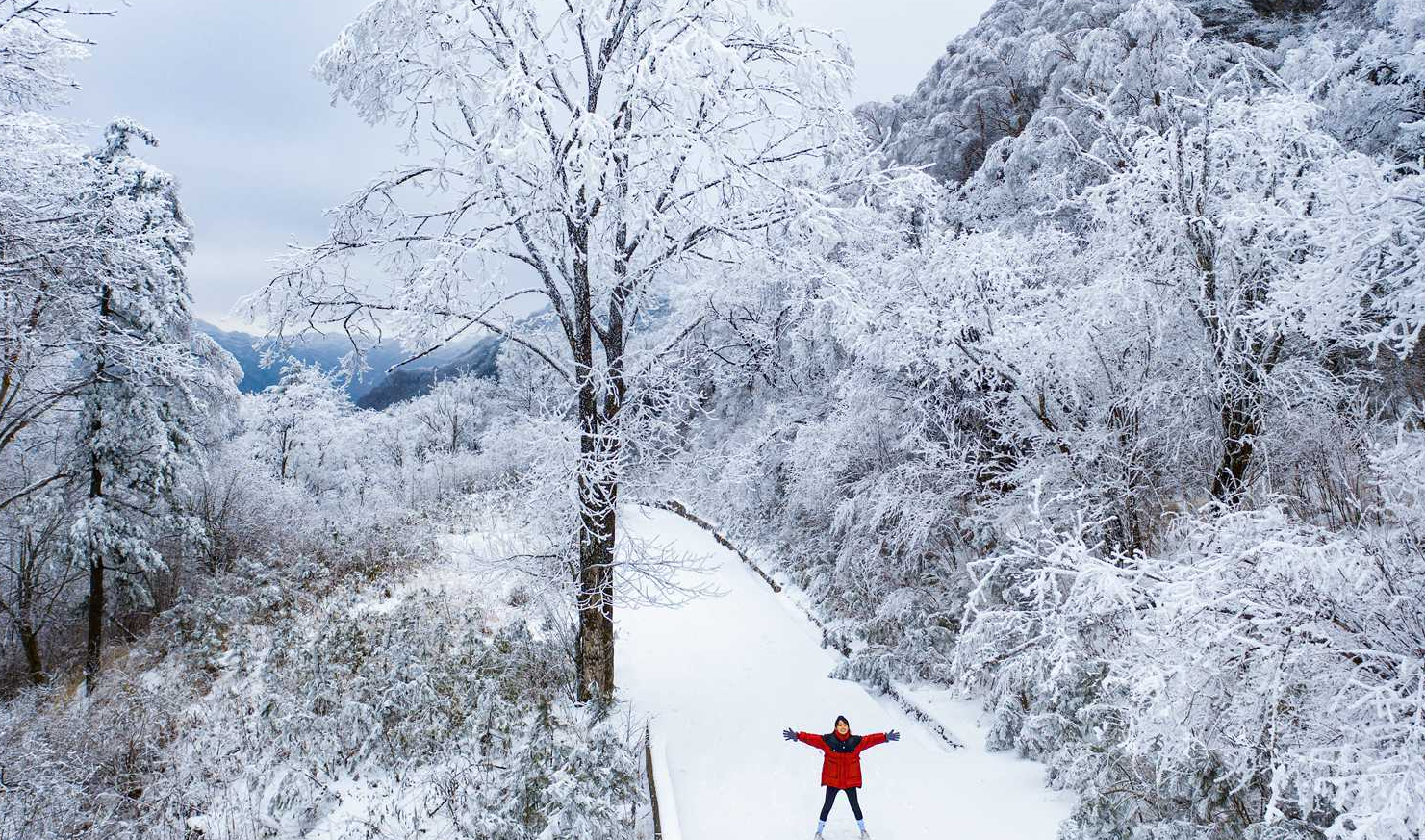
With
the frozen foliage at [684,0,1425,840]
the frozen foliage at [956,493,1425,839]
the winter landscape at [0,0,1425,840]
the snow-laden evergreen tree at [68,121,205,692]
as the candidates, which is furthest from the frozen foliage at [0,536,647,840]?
the frozen foliage at [956,493,1425,839]

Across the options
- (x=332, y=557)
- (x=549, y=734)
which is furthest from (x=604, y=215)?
(x=332, y=557)

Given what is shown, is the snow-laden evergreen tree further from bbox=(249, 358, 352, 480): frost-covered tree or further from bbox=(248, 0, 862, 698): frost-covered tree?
bbox=(249, 358, 352, 480): frost-covered tree

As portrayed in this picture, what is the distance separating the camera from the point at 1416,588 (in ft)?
11.8

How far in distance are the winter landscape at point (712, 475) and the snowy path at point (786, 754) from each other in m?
0.08

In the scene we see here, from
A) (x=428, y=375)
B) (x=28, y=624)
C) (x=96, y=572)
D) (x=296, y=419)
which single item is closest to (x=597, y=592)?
(x=96, y=572)

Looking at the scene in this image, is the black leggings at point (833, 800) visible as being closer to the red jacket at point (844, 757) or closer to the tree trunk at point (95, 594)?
the red jacket at point (844, 757)

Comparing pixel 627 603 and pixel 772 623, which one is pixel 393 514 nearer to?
pixel 772 623

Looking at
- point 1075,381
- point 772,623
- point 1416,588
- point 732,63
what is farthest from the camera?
point 772,623

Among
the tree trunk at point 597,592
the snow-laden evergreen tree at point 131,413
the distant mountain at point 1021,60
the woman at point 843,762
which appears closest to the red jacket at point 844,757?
the woman at point 843,762

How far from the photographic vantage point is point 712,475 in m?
9.37

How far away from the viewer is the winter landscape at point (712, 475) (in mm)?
4219

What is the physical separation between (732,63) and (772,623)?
417 inches

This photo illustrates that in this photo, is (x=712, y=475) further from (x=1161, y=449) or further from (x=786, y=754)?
(x=1161, y=449)

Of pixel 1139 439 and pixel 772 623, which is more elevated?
pixel 1139 439
